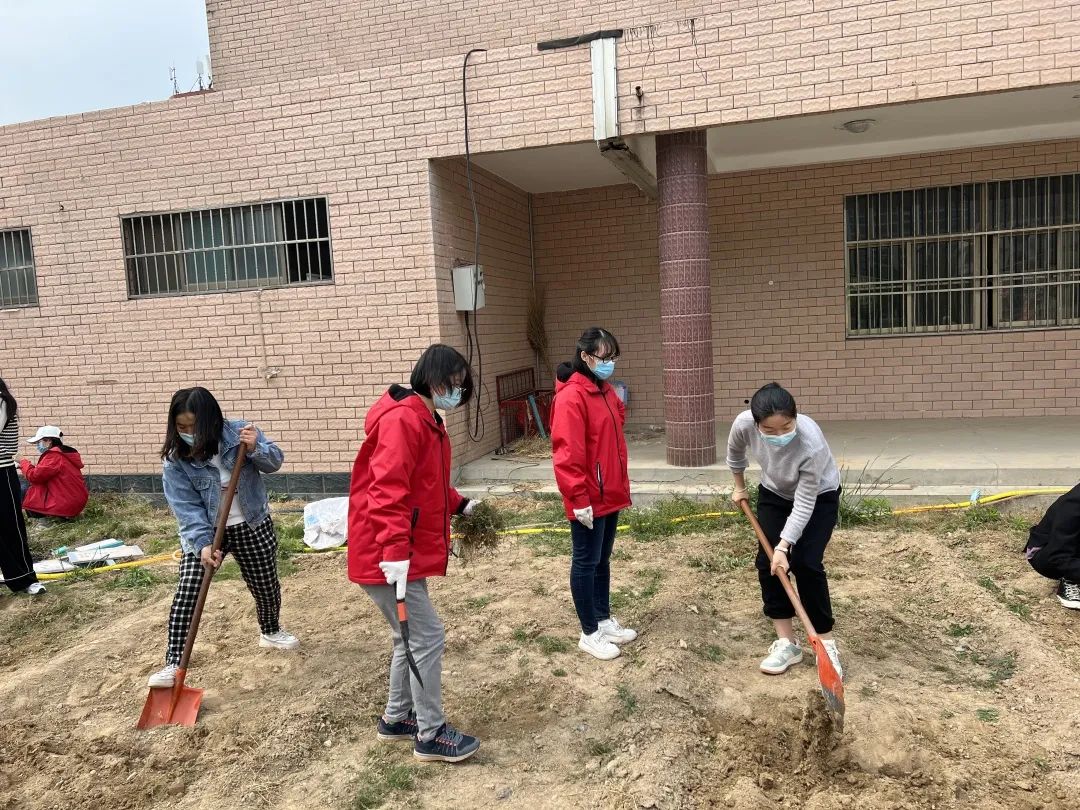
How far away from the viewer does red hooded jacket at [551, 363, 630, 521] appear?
12.2 feet

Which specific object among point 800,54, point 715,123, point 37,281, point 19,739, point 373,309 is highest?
point 800,54

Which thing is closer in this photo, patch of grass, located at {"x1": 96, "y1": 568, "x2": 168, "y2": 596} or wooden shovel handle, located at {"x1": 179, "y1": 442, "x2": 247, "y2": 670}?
wooden shovel handle, located at {"x1": 179, "y1": 442, "x2": 247, "y2": 670}

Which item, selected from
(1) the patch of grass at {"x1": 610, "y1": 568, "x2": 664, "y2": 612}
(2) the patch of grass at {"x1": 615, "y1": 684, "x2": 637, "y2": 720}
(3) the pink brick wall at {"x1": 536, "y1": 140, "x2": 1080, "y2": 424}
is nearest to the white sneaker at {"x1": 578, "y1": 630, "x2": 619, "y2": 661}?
(2) the patch of grass at {"x1": 615, "y1": 684, "x2": 637, "y2": 720}

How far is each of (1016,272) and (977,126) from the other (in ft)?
6.11

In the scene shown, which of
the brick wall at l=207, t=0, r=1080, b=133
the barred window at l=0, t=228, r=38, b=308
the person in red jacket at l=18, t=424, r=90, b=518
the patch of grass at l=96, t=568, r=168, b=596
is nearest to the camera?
the patch of grass at l=96, t=568, r=168, b=596

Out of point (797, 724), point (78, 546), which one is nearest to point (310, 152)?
point (78, 546)

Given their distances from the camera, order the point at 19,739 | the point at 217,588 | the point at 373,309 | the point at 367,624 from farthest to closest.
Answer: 1. the point at 373,309
2. the point at 217,588
3. the point at 367,624
4. the point at 19,739

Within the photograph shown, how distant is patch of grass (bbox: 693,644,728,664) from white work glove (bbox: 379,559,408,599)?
1.79m

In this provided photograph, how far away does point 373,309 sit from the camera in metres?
7.32

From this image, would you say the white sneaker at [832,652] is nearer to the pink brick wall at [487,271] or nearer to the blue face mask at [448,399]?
the blue face mask at [448,399]

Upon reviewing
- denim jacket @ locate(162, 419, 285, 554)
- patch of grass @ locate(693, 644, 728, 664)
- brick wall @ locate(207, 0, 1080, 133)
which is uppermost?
brick wall @ locate(207, 0, 1080, 133)

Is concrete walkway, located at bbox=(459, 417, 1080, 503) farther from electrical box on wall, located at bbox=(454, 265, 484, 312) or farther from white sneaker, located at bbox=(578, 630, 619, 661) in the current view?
white sneaker, located at bbox=(578, 630, 619, 661)

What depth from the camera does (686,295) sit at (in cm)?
683

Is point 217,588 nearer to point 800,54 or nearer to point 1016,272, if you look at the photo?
point 800,54
